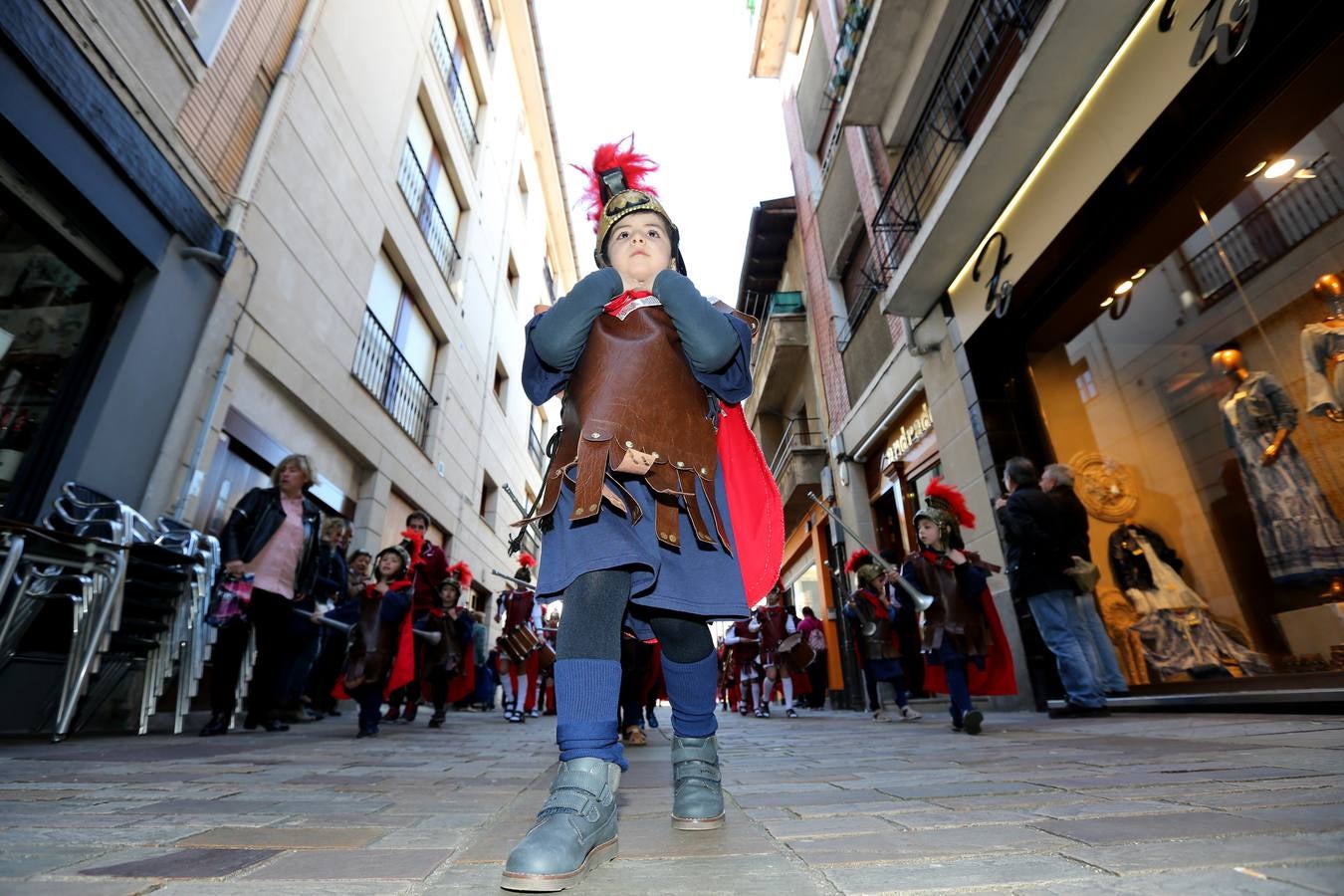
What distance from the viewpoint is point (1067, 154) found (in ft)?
18.8

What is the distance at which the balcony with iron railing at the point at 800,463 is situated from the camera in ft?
42.2

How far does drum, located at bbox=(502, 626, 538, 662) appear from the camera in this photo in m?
7.03

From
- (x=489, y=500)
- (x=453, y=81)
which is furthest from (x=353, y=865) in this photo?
(x=489, y=500)

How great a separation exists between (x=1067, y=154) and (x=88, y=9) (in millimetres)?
7858

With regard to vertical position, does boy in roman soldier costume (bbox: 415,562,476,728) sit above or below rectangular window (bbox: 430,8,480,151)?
below

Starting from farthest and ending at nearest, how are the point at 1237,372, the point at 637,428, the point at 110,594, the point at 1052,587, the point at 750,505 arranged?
1. the point at 1052,587
2. the point at 1237,372
3. the point at 110,594
4. the point at 750,505
5. the point at 637,428

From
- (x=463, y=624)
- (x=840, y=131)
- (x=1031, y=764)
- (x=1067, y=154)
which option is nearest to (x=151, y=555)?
(x=463, y=624)

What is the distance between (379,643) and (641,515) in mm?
4531

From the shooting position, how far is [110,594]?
3.92 m

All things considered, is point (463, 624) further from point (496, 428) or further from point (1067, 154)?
point (496, 428)

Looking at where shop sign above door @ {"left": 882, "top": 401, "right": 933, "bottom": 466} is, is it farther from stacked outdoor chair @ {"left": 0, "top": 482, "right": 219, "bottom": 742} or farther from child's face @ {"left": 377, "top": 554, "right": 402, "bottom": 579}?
stacked outdoor chair @ {"left": 0, "top": 482, "right": 219, "bottom": 742}

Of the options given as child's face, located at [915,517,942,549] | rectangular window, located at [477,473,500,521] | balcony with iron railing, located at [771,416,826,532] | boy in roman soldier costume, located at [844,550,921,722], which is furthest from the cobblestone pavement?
rectangular window, located at [477,473,500,521]

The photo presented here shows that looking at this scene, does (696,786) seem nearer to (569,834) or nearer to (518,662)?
(569,834)

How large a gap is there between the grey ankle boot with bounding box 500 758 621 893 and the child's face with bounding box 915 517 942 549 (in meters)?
4.36
